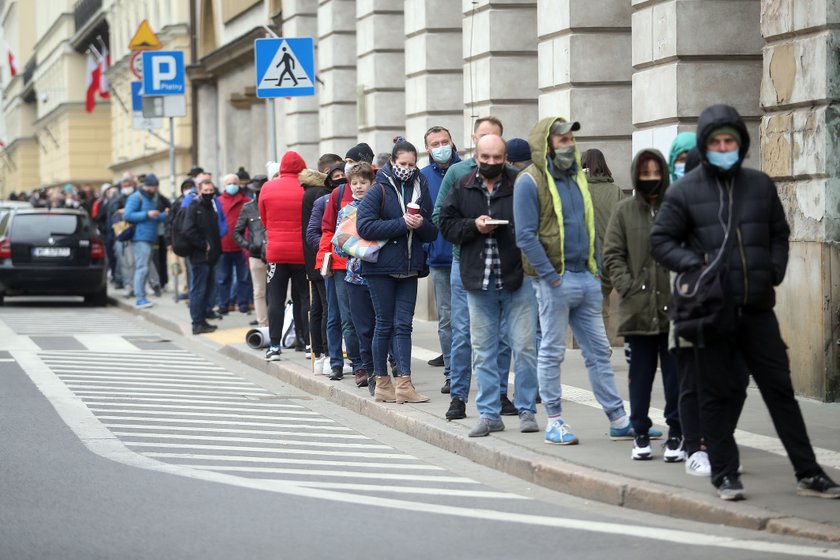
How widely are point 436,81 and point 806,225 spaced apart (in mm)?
9375

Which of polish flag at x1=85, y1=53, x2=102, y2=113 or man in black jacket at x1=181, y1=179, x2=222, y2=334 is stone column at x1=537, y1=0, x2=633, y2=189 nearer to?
man in black jacket at x1=181, y1=179, x2=222, y2=334

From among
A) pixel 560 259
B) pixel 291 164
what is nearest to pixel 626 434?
pixel 560 259

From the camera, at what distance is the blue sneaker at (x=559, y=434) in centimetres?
966

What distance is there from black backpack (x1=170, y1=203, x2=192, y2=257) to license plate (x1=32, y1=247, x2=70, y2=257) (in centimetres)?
608

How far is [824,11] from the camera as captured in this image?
453 inches

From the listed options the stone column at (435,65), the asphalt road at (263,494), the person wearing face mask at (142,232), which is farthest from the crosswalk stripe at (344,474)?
the person wearing face mask at (142,232)

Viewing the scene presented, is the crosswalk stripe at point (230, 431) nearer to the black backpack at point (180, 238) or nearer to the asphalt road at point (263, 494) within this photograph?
the asphalt road at point (263, 494)

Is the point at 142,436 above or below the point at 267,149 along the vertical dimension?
below

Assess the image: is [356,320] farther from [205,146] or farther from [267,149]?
[205,146]

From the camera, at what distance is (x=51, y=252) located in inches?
1007

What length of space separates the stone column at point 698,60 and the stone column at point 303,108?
43.8 ft

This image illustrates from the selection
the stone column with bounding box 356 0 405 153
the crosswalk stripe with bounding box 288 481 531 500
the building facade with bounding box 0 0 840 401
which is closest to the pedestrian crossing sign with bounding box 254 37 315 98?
Answer: the building facade with bounding box 0 0 840 401

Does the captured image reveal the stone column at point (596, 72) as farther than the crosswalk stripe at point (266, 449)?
Yes

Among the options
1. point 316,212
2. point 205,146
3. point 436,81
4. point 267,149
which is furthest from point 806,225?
point 205,146
